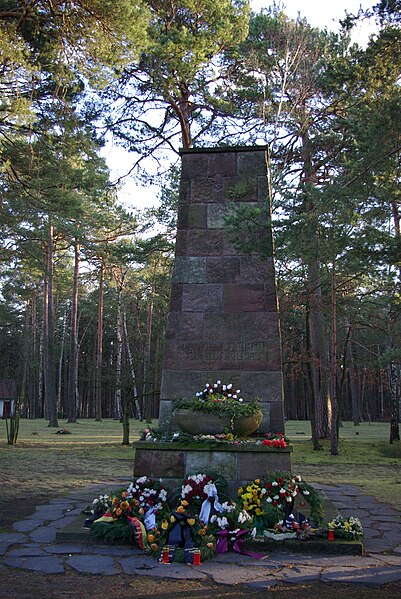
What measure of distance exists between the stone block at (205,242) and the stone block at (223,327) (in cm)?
80

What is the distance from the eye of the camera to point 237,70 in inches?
468

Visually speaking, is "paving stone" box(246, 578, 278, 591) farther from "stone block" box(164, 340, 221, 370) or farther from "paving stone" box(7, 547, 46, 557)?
"stone block" box(164, 340, 221, 370)

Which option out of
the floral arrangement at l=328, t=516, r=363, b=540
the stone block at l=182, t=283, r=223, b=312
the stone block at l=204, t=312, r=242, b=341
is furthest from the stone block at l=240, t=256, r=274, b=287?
the floral arrangement at l=328, t=516, r=363, b=540

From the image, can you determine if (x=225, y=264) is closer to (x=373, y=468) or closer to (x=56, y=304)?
(x=373, y=468)

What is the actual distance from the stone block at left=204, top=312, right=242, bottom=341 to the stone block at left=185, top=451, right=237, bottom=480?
147 cm

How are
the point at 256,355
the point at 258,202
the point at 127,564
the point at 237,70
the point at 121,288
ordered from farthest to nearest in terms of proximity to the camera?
the point at 121,288 < the point at 237,70 < the point at 258,202 < the point at 256,355 < the point at 127,564

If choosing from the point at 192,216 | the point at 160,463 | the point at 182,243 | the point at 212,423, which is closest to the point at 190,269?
the point at 182,243

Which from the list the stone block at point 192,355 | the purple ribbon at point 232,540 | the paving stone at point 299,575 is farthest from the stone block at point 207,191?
the paving stone at point 299,575

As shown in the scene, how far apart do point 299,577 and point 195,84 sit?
9812 mm

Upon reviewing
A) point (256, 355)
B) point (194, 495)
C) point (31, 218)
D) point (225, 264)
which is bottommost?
point (194, 495)

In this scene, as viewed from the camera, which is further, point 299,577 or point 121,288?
point 121,288

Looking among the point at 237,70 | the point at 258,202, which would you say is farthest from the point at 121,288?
the point at 258,202

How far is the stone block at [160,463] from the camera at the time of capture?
17.2ft

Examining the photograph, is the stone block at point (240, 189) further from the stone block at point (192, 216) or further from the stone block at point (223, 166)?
the stone block at point (192, 216)
